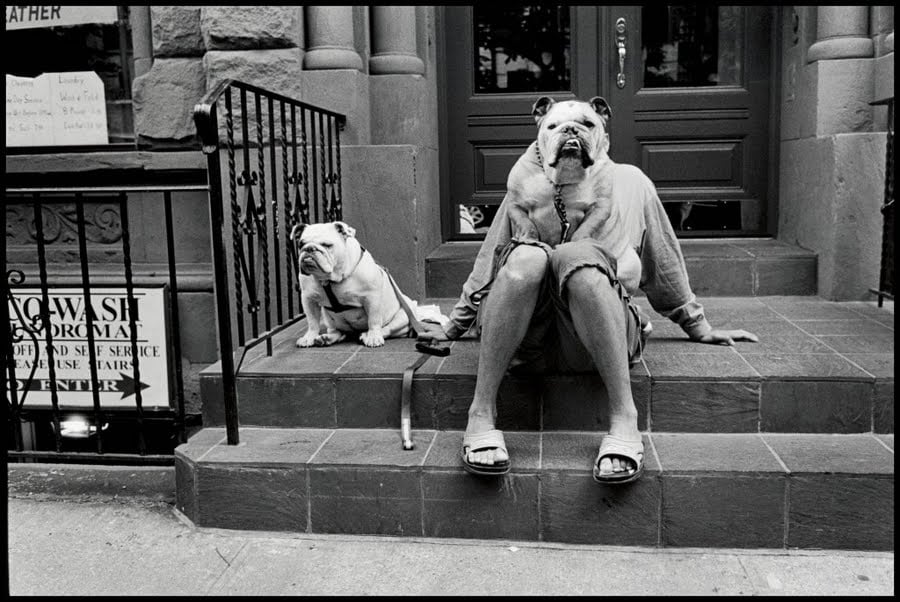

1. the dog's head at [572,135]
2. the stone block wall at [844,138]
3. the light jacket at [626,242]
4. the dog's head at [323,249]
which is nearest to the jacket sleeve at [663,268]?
the light jacket at [626,242]

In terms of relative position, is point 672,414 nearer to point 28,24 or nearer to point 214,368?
point 214,368

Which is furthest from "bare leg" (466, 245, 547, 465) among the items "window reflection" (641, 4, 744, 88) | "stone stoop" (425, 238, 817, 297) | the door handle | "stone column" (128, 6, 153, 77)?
"stone column" (128, 6, 153, 77)

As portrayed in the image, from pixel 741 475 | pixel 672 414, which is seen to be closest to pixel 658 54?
pixel 672 414

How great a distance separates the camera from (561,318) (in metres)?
3.23

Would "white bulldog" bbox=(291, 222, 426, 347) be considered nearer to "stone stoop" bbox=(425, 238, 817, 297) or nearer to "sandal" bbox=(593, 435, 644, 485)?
"stone stoop" bbox=(425, 238, 817, 297)

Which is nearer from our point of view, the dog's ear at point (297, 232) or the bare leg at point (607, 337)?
the bare leg at point (607, 337)

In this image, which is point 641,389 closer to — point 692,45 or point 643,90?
point 643,90

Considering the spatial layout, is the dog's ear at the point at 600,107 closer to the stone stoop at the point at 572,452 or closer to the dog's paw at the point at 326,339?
the stone stoop at the point at 572,452

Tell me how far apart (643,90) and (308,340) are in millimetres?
2994

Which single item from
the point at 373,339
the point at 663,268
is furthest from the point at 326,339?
the point at 663,268

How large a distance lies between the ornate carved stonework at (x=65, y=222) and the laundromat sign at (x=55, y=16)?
1176 mm

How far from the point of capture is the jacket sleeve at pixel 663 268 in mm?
3725

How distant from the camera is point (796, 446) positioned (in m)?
3.27

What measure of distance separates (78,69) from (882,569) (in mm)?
5287
